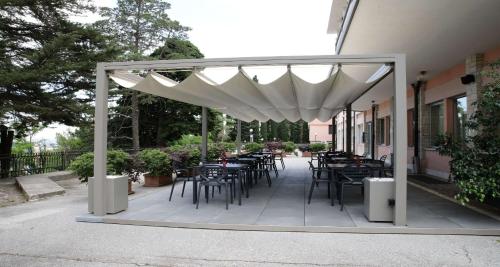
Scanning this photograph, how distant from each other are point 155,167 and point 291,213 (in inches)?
179

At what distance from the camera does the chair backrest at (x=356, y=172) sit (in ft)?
20.6

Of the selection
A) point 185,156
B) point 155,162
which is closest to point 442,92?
point 185,156

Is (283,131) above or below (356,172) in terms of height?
above

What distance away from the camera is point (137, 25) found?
18.1 meters

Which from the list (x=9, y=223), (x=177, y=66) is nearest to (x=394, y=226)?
(x=177, y=66)

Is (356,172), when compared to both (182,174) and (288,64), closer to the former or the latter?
(288,64)

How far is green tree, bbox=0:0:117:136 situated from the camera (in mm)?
10719

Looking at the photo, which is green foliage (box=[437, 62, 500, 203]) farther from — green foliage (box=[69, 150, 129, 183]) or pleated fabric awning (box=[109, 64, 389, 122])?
green foliage (box=[69, 150, 129, 183])

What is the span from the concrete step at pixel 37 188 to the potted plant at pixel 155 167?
1.98 meters

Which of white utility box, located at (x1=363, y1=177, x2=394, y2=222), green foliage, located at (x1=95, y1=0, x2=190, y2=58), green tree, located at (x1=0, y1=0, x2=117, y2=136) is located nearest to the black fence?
green tree, located at (x1=0, y1=0, x2=117, y2=136)

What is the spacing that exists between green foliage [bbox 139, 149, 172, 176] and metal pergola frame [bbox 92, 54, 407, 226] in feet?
10.8

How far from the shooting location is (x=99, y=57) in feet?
39.6

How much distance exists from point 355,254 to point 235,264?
1.29 meters

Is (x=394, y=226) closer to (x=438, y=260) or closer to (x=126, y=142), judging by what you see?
(x=438, y=260)
